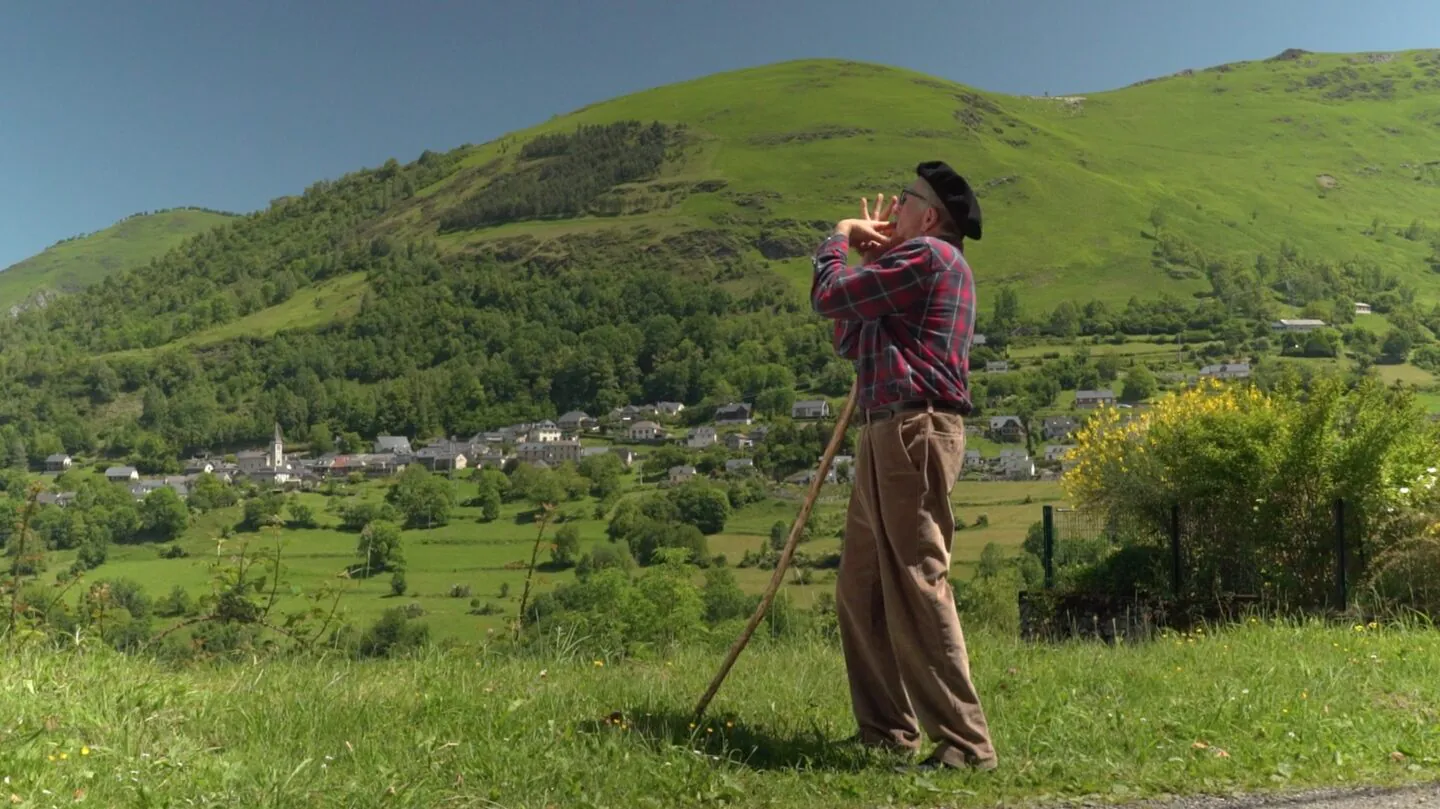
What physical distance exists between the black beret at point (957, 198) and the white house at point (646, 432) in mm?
A: 132824

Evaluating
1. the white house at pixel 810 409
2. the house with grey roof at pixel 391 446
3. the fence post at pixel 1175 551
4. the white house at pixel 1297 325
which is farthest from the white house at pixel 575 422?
the fence post at pixel 1175 551

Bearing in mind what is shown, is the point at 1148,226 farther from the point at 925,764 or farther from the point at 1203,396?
the point at 925,764

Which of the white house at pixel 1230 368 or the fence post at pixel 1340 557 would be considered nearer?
the fence post at pixel 1340 557

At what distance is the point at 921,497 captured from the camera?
12.3 feet

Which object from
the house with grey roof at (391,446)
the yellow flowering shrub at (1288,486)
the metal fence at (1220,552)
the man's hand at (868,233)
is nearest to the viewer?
the man's hand at (868,233)

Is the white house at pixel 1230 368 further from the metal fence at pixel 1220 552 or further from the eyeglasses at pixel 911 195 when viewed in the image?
the eyeglasses at pixel 911 195

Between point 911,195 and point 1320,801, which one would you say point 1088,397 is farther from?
point 1320,801

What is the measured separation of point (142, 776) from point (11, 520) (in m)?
4.02

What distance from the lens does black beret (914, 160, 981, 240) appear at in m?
3.97

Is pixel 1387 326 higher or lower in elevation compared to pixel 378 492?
higher

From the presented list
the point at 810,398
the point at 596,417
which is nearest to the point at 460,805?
the point at 810,398

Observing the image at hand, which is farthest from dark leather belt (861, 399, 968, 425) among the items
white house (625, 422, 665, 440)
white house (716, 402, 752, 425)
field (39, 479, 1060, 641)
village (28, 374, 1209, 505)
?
white house (625, 422, 665, 440)

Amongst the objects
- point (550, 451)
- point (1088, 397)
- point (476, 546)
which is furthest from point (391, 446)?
point (1088, 397)

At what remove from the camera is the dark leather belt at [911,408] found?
3775mm
